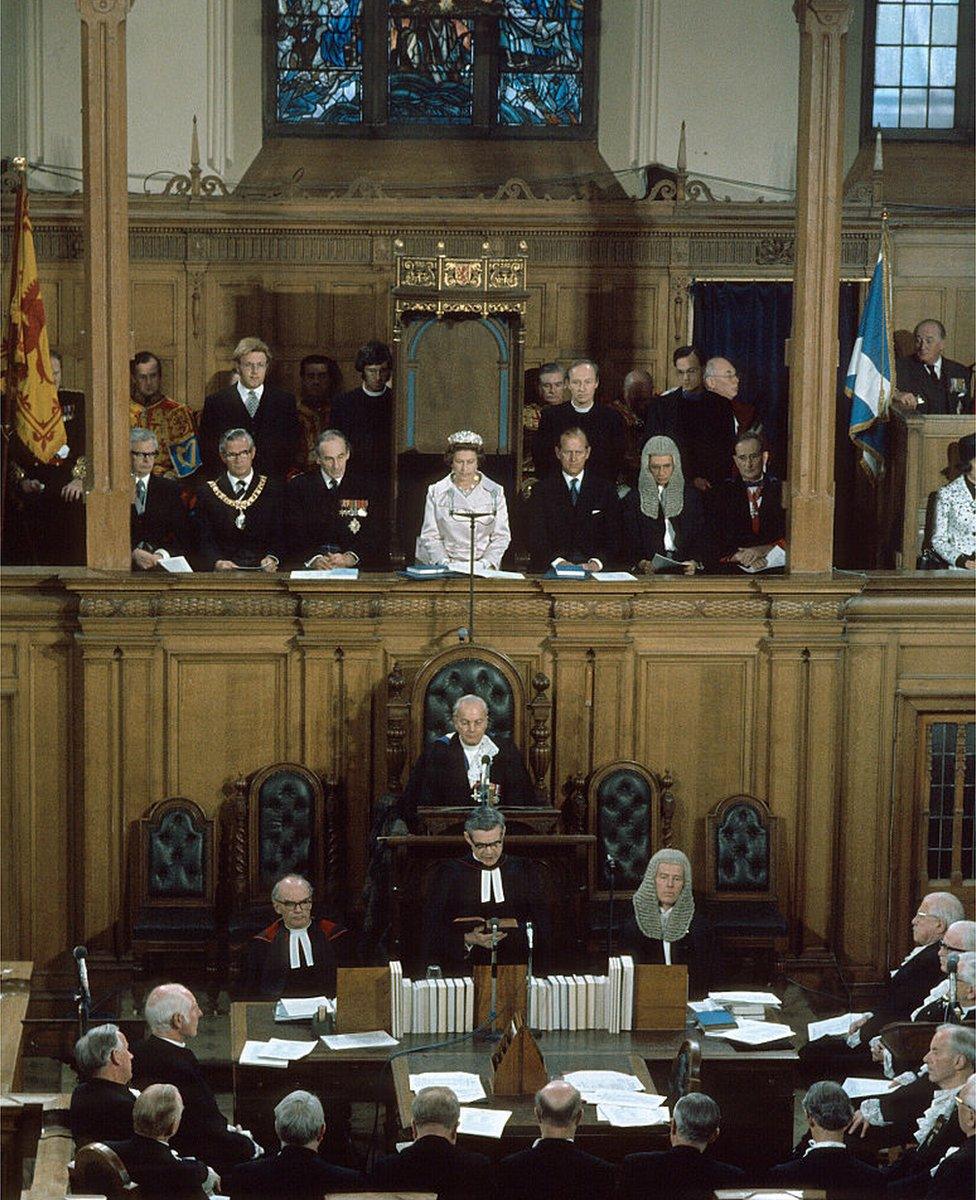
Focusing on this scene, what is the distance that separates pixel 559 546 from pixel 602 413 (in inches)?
49.3

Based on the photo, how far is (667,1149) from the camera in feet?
23.4

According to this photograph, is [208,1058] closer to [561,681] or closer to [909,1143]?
[561,681]

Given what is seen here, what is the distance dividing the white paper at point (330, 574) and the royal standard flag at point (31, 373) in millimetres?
1966

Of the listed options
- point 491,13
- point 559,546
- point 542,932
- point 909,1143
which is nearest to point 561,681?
point 559,546

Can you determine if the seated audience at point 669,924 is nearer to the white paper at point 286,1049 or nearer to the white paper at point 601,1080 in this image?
the white paper at point 601,1080

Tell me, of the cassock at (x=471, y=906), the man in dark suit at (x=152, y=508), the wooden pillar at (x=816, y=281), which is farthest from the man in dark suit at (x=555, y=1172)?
the man in dark suit at (x=152, y=508)

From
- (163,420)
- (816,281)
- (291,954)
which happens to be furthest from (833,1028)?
(163,420)

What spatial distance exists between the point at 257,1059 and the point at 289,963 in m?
1.19

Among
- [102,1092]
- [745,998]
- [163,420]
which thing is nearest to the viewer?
[102,1092]

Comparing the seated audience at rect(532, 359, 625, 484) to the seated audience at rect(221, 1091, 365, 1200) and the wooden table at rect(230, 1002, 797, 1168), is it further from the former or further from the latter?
the seated audience at rect(221, 1091, 365, 1200)

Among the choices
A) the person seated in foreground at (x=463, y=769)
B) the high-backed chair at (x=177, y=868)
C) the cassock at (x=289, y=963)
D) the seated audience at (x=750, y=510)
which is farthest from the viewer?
the seated audience at (x=750, y=510)

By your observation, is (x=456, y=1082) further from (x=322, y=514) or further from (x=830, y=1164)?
(x=322, y=514)

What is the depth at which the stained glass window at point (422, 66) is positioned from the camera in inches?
587

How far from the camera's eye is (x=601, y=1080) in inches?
297
